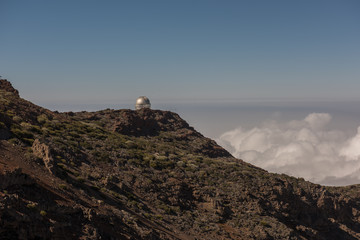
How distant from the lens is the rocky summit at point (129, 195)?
50.3 feet

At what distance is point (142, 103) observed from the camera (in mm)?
80250

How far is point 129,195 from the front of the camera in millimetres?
27000

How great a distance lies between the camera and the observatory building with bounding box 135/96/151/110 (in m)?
79.9

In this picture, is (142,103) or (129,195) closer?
(129,195)

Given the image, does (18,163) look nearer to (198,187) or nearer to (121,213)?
(121,213)

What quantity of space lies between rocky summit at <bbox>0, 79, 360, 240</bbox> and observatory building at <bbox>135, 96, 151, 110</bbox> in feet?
110

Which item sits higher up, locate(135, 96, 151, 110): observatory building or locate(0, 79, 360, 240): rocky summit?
locate(135, 96, 151, 110): observatory building

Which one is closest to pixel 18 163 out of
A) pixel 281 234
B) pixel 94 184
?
pixel 94 184

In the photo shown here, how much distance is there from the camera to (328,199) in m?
43.6

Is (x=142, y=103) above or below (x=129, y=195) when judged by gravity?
above

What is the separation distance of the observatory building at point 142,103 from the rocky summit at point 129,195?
3354 centimetres

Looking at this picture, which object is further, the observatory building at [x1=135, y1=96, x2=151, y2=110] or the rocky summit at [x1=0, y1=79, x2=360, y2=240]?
the observatory building at [x1=135, y1=96, x2=151, y2=110]

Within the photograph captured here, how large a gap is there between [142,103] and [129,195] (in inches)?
2169

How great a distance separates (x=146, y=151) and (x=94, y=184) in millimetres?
18604
